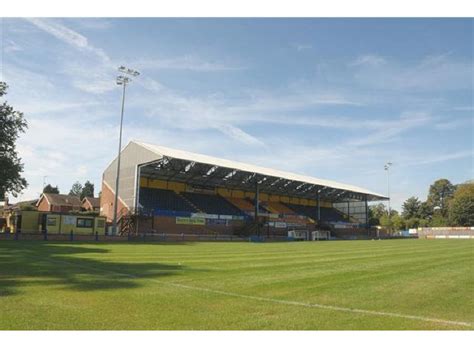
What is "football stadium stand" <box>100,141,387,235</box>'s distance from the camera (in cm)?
5725

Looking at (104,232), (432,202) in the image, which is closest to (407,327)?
(104,232)

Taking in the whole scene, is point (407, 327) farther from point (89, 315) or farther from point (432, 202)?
point (432, 202)

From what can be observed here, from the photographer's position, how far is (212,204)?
223 feet

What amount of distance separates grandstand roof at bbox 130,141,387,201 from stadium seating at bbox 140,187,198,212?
100 inches

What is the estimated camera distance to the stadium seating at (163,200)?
59594mm

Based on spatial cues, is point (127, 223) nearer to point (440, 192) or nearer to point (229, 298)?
point (229, 298)

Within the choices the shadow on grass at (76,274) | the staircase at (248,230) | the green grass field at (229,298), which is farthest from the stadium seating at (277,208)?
the green grass field at (229,298)

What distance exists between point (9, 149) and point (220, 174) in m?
30.4

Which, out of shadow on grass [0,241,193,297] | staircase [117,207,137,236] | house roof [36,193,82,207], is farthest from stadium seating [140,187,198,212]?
shadow on grass [0,241,193,297]

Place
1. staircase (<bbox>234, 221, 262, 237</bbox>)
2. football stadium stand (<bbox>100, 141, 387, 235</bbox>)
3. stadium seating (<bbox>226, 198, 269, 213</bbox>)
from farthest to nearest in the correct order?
stadium seating (<bbox>226, 198, 269, 213</bbox>), staircase (<bbox>234, 221, 262, 237</bbox>), football stadium stand (<bbox>100, 141, 387, 235</bbox>)

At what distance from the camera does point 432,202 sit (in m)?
149

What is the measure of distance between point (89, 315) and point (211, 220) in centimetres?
5642

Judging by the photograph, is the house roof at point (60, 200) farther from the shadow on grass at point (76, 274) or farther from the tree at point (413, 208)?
the tree at point (413, 208)

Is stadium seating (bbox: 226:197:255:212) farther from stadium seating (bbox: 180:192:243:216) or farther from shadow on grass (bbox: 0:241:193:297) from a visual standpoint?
shadow on grass (bbox: 0:241:193:297)
